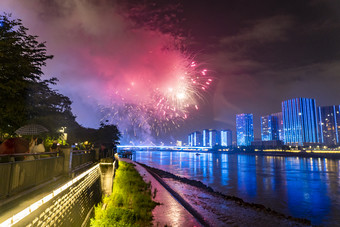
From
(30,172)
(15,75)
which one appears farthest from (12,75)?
(30,172)

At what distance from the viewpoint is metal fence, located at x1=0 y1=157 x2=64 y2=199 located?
18.9ft

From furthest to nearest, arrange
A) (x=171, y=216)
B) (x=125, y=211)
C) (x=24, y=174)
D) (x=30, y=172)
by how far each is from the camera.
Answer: (x=171, y=216), (x=125, y=211), (x=30, y=172), (x=24, y=174)

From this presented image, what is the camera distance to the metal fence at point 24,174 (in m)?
5.77

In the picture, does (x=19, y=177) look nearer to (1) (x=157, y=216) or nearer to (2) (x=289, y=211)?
(1) (x=157, y=216)

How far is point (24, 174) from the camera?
22.1 feet

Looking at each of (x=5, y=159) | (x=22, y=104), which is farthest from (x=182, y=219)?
(x=22, y=104)

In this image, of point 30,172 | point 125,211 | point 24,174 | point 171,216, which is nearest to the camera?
point 24,174

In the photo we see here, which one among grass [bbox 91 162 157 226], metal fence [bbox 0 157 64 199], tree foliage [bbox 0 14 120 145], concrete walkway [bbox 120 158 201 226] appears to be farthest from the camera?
tree foliage [bbox 0 14 120 145]

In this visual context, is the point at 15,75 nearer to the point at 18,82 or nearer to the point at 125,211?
the point at 18,82

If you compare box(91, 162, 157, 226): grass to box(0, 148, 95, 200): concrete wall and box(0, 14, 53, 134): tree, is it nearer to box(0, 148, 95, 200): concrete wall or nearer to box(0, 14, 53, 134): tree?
box(0, 148, 95, 200): concrete wall

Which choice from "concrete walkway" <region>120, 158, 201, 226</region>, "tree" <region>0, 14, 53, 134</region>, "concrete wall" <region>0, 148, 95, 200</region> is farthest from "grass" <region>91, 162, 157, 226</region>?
"tree" <region>0, 14, 53, 134</region>

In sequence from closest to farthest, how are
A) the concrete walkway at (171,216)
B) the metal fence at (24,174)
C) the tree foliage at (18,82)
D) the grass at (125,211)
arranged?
the metal fence at (24,174) → the grass at (125,211) → the concrete walkway at (171,216) → the tree foliage at (18,82)

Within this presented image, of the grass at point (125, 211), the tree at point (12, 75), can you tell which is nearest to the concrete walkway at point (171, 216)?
the grass at point (125, 211)

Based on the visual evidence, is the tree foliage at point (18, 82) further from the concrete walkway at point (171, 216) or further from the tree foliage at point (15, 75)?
the concrete walkway at point (171, 216)
